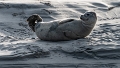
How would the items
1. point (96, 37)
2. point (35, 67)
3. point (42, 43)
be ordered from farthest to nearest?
point (96, 37), point (42, 43), point (35, 67)

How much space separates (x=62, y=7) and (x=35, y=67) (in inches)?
133

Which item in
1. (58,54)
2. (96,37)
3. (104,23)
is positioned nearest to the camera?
(58,54)

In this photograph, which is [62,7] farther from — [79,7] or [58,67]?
[58,67]

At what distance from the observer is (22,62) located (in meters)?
4.30

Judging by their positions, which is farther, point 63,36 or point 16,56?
point 63,36

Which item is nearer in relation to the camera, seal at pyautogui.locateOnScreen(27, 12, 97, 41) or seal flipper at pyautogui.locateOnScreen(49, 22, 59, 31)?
seal at pyautogui.locateOnScreen(27, 12, 97, 41)

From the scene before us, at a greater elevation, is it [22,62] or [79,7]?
[79,7]

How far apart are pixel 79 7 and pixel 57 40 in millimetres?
2484

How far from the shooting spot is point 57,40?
512cm

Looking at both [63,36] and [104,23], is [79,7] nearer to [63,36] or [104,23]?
[104,23]

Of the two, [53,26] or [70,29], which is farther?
[53,26]

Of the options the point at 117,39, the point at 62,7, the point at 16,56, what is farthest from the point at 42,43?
the point at 62,7

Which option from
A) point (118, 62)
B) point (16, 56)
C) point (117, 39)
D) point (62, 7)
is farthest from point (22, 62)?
point (62, 7)

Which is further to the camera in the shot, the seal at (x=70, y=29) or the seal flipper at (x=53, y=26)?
the seal flipper at (x=53, y=26)
